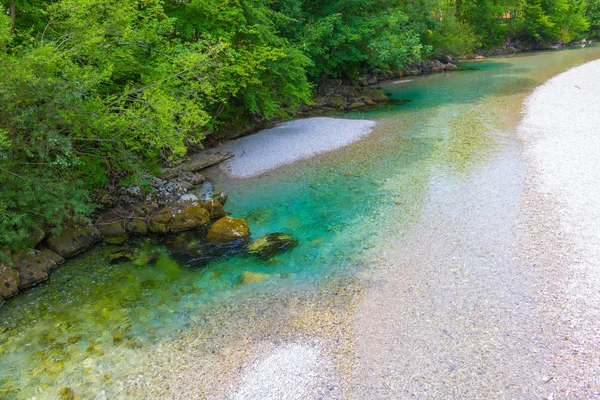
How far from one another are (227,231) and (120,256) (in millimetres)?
2417

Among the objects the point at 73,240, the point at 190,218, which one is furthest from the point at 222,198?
the point at 73,240

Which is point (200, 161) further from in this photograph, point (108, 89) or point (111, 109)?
point (111, 109)

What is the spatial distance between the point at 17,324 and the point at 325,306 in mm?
5329

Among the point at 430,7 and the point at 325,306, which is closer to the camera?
the point at 325,306

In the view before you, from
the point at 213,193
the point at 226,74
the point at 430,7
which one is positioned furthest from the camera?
the point at 430,7

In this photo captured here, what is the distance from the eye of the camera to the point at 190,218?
968cm

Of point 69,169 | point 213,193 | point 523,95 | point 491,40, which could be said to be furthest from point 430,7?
point 69,169

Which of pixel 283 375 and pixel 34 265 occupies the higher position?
pixel 34 265

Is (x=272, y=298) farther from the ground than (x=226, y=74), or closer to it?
closer to it

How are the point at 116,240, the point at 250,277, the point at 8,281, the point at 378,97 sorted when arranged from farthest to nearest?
the point at 378,97 → the point at 116,240 → the point at 250,277 → the point at 8,281

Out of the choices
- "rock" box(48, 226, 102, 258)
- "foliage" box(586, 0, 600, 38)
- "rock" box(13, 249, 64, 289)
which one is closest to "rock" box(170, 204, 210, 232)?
"rock" box(48, 226, 102, 258)

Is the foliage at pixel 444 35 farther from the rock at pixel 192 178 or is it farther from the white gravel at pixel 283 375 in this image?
the white gravel at pixel 283 375

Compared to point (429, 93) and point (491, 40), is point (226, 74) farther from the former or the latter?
point (491, 40)

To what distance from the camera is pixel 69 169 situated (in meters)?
8.61
